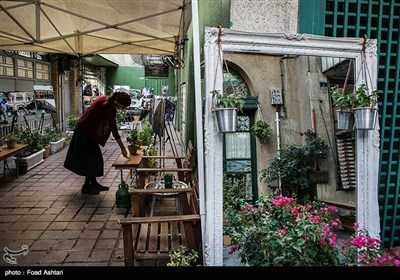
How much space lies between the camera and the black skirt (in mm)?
5023

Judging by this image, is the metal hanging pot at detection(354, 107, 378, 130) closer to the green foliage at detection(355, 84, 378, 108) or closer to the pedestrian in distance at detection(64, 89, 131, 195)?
the green foliage at detection(355, 84, 378, 108)

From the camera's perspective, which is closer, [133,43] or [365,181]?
[365,181]

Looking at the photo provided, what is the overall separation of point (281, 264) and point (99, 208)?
124 inches

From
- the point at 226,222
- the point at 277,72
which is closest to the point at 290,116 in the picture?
the point at 277,72

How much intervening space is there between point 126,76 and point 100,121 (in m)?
14.9

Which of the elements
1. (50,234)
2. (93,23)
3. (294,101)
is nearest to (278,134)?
(294,101)

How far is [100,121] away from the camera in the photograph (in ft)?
16.0

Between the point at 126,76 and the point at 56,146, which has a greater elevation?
the point at 126,76

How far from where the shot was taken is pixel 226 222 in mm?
2822

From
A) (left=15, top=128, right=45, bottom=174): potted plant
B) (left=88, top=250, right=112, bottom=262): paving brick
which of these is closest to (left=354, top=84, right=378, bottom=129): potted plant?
(left=88, top=250, right=112, bottom=262): paving brick

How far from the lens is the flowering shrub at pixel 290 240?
7.64 ft

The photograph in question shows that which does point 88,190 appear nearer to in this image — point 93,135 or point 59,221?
point 93,135
